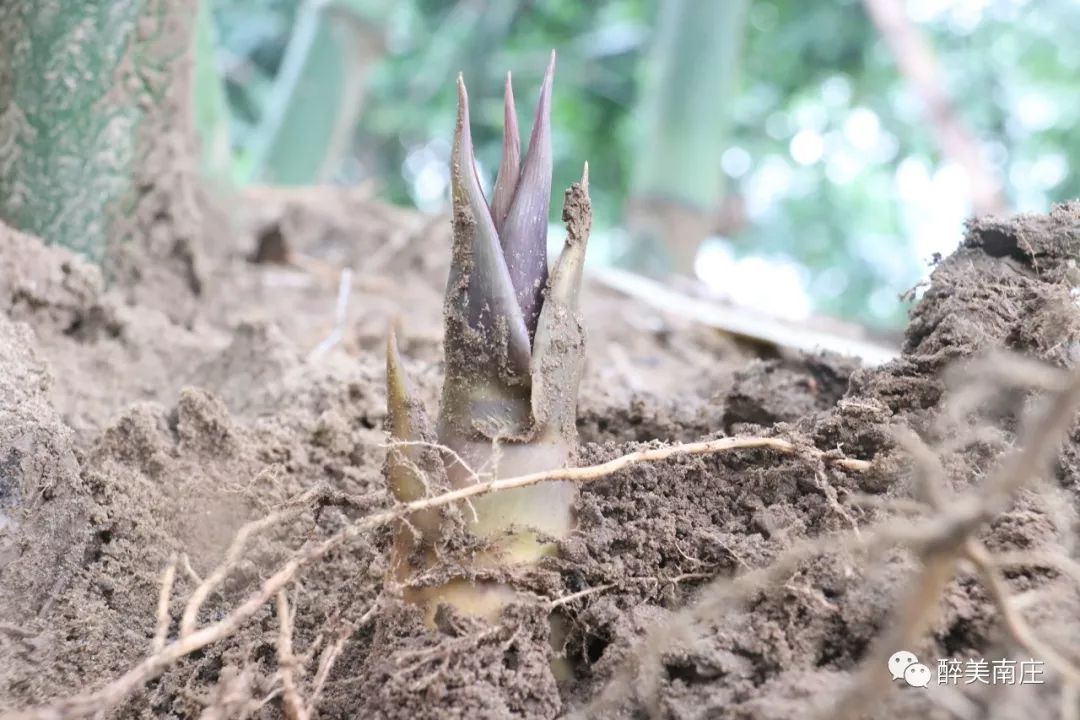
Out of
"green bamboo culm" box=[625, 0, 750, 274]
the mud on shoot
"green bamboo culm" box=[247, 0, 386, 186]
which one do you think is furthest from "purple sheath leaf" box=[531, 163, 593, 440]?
"green bamboo culm" box=[247, 0, 386, 186]

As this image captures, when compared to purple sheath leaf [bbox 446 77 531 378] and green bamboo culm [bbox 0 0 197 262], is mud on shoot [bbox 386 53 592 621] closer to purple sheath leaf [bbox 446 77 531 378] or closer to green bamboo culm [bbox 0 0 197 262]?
purple sheath leaf [bbox 446 77 531 378]

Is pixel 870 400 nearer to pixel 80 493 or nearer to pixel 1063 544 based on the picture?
pixel 1063 544

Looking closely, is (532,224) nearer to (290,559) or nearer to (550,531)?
(550,531)

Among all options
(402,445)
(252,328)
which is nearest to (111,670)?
(402,445)

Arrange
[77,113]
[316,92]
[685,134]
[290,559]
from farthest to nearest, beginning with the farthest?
1. [316,92]
2. [685,134]
3. [77,113]
4. [290,559]

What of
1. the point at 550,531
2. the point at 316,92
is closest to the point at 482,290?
the point at 550,531

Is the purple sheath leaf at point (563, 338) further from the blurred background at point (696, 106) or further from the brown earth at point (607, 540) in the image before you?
the blurred background at point (696, 106)

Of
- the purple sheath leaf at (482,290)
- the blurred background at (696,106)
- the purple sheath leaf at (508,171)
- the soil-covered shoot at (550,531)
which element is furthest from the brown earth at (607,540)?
the blurred background at (696,106)
